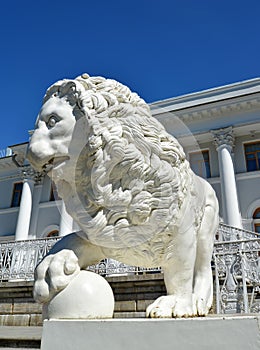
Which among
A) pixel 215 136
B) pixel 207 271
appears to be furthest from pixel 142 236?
pixel 215 136

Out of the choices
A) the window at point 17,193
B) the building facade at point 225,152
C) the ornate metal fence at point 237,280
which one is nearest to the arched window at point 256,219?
the building facade at point 225,152

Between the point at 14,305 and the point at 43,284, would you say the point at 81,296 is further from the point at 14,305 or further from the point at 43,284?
the point at 14,305

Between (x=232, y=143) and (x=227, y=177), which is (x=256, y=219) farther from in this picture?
(x=232, y=143)

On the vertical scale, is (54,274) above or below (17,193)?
below

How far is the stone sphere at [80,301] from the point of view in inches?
47.5

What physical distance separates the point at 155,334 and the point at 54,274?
1.54 ft

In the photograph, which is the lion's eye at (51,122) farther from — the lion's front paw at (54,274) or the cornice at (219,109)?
the cornice at (219,109)

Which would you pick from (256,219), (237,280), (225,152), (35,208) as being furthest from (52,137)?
(35,208)

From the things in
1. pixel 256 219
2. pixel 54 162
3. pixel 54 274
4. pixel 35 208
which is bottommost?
pixel 54 274

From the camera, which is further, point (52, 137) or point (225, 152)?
point (225, 152)

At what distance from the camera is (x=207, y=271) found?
5.55 feet

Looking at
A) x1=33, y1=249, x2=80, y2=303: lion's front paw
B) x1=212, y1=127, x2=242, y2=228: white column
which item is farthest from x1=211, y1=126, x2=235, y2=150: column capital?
x1=33, y1=249, x2=80, y2=303: lion's front paw

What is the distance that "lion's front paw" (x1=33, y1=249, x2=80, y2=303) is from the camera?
1231 mm

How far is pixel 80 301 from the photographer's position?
3.98 ft
